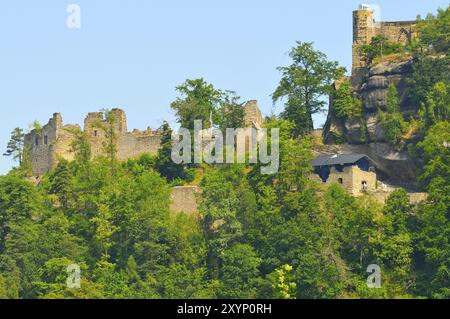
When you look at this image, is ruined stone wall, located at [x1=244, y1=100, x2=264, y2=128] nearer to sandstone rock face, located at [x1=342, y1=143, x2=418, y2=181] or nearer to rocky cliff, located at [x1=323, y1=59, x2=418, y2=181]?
rocky cliff, located at [x1=323, y1=59, x2=418, y2=181]

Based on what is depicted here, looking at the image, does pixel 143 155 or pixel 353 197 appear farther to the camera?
pixel 143 155

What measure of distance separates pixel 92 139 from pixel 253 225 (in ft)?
41.9

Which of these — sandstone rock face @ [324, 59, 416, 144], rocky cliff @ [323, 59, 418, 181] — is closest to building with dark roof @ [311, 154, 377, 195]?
rocky cliff @ [323, 59, 418, 181]

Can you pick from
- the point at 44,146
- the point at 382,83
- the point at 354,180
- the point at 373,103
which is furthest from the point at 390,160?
the point at 44,146

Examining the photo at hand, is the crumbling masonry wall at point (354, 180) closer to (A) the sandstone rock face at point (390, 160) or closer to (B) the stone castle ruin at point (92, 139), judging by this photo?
(A) the sandstone rock face at point (390, 160)

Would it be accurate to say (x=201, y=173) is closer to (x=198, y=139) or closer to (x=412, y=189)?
(x=198, y=139)

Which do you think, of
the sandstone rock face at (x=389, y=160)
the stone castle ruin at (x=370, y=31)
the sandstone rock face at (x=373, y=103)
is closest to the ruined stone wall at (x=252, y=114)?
the sandstone rock face at (x=373, y=103)

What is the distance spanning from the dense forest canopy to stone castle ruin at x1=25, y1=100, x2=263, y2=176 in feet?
4.96

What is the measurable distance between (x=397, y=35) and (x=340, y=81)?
10.6 feet

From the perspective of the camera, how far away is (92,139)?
79750 millimetres

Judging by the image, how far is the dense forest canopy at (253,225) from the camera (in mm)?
66625
